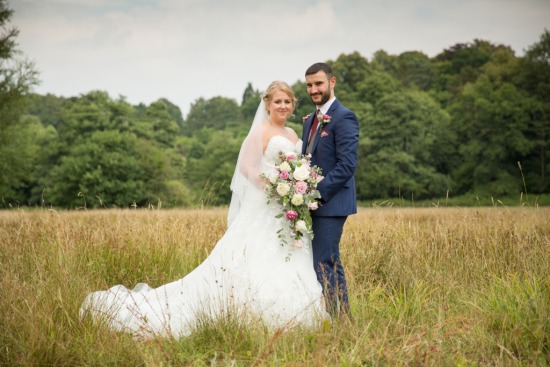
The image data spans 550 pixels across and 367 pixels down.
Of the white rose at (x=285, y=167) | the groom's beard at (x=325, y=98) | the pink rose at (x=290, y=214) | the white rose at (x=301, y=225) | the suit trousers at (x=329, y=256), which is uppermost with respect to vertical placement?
the groom's beard at (x=325, y=98)

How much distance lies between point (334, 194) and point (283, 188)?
0.51 m

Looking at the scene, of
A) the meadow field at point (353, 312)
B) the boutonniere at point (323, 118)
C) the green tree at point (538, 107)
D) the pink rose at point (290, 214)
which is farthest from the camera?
the green tree at point (538, 107)

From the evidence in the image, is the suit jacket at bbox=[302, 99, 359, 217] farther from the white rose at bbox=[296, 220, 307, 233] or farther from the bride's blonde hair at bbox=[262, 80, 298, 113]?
the bride's blonde hair at bbox=[262, 80, 298, 113]

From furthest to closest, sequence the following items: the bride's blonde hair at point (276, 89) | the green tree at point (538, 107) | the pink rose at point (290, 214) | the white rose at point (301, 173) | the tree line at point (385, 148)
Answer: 1. the green tree at point (538, 107)
2. the tree line at point (385, 148)
3. the bride's blonde hair at point (276, 89)
4. the pink rose at point (290, 214)
5. the white rose at point (301, 173)

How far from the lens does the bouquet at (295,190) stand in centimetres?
437

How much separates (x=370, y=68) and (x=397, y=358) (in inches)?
1879

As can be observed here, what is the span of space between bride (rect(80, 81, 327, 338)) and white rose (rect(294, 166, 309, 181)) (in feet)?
1.59

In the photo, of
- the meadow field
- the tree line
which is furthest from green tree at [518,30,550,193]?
the meadow field

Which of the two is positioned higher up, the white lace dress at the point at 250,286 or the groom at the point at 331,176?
the groom at the point at 331,176

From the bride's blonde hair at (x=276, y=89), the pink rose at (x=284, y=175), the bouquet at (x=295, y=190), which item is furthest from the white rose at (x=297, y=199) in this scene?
the bride's blonde hair at (x=276, y=89)

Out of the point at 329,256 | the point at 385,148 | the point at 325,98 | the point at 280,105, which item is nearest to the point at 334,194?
the point at 329,256

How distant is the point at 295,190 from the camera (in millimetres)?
Answer: 4402

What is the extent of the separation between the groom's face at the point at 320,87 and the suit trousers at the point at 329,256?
116 cm

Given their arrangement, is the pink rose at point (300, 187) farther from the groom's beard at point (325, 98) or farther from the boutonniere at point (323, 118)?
the groom's beard at point (325, 98)
